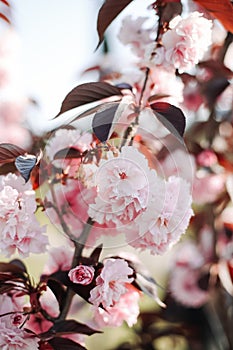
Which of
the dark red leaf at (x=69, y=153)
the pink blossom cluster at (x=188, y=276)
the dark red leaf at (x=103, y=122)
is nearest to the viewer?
the dark red leaf at (x=103, y=122)

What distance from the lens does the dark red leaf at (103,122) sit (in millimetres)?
775

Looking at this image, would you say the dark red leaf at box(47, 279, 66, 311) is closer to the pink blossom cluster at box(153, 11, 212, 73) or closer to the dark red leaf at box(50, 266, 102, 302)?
the dark red leaf at box(50, 266, 102, 302)

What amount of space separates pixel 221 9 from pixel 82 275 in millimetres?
492

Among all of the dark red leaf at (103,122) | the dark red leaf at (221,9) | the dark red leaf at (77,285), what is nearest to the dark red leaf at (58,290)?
the dark red leaf at (77,285)

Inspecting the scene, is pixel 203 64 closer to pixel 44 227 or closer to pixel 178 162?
pixel 178 162

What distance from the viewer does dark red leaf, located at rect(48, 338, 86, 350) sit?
844 mm

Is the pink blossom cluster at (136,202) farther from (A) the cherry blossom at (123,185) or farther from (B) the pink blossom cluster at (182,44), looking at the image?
(B) the pink blossom cluster at (182,44)

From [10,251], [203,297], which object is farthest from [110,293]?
[203,297]

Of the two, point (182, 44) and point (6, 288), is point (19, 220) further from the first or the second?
point (182, 44)

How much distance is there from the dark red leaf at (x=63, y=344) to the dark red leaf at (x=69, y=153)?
275 mm

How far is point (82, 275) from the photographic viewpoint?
2.65ft

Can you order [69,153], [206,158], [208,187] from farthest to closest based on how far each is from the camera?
[208,187] → [206,158] → [69,153]

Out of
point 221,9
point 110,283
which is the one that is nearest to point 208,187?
point 221,9

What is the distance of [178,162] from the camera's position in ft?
3.67
